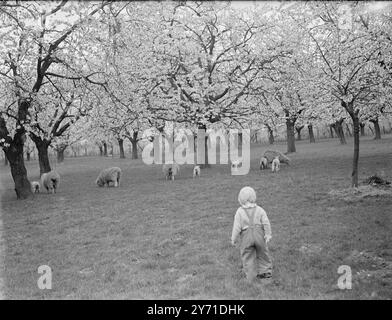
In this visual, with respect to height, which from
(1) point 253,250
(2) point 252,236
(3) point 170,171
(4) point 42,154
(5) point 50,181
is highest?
(4) point 42,154

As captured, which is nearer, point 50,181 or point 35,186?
point 50,181

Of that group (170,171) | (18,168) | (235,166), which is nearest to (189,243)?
(18,168)

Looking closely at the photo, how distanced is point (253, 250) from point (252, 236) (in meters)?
0.34

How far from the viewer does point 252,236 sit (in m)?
8.58

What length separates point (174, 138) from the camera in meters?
38.5

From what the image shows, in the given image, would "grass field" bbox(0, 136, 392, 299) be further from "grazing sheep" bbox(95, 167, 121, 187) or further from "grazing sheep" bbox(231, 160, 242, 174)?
"grazing sheep" bbox(231, 160, 242, 174)

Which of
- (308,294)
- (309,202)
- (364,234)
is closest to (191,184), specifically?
(309,202)

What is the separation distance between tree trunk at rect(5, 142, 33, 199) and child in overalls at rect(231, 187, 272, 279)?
624 inches

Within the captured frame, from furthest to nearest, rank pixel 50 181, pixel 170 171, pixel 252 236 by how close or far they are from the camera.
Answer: pixel 170 171
pixel 50 181
pixel 252 236

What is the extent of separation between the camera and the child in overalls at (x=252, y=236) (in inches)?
338

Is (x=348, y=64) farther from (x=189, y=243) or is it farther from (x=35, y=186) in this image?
(x=35, y=186)

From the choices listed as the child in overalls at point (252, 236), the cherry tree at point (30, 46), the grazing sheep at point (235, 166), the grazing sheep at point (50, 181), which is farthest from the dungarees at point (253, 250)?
the grazing sheep at point (235, 166)

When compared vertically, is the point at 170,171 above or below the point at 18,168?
below

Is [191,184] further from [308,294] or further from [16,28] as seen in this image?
[308,294]
